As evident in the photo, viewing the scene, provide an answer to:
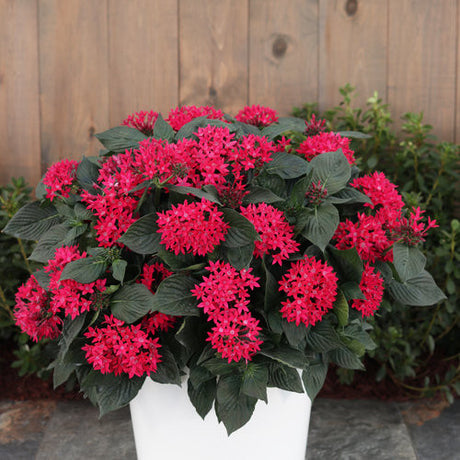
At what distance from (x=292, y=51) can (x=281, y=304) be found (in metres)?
0.97

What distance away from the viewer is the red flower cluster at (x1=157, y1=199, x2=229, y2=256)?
79cm

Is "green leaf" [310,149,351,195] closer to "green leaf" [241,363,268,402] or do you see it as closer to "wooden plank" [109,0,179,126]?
"green leaf" [241,363,268,402]

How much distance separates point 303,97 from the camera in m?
1.62

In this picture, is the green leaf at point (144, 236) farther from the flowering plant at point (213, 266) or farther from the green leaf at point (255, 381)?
the green leaf at point (255, 381)

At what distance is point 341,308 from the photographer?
2.91ft

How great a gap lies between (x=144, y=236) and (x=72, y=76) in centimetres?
95

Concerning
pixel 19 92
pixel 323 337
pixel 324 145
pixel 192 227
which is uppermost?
pixel 19 92

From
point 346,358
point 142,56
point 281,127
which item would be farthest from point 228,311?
point 142,56

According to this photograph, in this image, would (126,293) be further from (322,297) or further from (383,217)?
(383,217)

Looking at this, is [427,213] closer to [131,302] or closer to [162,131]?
[162,131]

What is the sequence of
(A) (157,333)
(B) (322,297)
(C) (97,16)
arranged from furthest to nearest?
(C) (97,16) < (A) (157,333) < (B) (322,297)

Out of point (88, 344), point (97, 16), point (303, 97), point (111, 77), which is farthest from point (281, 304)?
point (97, 16)

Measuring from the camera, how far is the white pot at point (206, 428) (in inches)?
39.1

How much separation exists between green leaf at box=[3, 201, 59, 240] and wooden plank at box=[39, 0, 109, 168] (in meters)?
0.63
